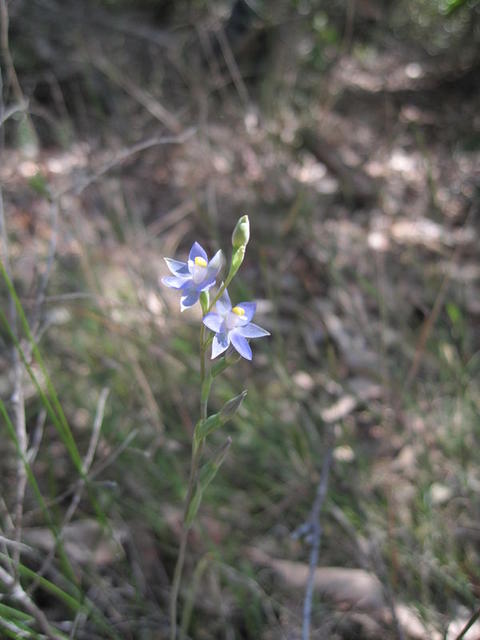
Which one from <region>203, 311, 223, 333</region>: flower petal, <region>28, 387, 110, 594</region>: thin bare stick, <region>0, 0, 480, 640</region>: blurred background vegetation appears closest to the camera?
<region>203, 311, 223, 333</region>: flower petal

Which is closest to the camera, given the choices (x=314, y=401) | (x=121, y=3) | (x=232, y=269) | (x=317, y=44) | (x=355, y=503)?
(x=232, y=269)

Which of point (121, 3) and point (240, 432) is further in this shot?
point (121, 3)

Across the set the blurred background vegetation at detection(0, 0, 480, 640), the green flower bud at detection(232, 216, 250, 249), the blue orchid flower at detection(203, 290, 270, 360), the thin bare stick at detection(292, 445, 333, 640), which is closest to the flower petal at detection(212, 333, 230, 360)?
the blue orchid flower at detection(203, 290, 270, 360)

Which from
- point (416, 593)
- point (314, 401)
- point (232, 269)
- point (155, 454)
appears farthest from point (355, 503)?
point (232, 269)

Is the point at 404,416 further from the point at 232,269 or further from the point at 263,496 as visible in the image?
the point at 232,269

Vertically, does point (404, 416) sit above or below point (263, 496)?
A: above

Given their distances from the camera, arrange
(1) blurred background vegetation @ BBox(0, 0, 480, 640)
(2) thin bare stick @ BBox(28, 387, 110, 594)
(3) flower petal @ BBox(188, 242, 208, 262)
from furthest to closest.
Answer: (1) blurred background vegetation @ BBox(0, 0, 480, 640) < (2) thin bare stick @ BBox(28, 387, 110, 594) < (3) flower petal @ BBox(188, 242, 208, 262)

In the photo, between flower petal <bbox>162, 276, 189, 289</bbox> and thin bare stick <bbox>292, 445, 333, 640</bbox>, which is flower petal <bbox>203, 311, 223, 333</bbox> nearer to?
flower petal <bbox>162, 276, 189, 289</bbox>

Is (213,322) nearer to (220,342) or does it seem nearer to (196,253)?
(220,342)
